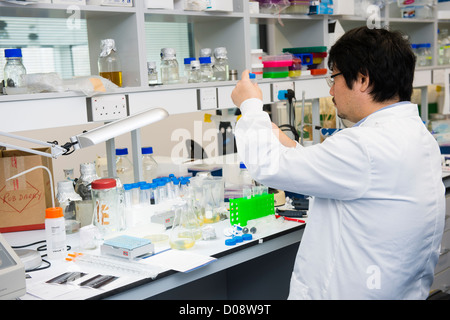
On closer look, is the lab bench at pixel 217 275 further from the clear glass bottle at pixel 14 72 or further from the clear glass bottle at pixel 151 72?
the clear glass bottle at pixel 151 72

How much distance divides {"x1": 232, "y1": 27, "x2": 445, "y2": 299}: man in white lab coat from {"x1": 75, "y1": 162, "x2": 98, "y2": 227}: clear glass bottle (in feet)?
2.86

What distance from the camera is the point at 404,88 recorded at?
1482 mm

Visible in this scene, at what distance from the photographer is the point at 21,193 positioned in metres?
2.04

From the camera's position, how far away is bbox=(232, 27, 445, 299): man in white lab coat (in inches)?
53.6

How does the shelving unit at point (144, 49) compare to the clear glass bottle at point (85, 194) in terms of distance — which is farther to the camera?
the clear glass bottle at point (85, 194)

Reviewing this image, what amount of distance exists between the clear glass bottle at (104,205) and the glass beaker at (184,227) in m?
0.27

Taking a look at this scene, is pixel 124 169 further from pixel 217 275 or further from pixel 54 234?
pixel 54 234

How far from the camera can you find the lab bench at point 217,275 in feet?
4.85

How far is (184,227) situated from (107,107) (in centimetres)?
63

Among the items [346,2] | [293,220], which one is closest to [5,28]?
[346,2]

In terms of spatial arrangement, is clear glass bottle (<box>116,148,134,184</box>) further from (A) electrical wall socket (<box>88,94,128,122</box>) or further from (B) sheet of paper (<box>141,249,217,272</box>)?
(B) sheet of paper (<box>141,249,217,272</box>)

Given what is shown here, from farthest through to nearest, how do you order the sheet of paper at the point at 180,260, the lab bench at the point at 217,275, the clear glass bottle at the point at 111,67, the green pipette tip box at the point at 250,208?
the clear glass bottle at the point at 111,67
the green pipette tip box at the point at 250,208
the sheet of paper at the point at 180,260
the lab bench at the point at 217,275

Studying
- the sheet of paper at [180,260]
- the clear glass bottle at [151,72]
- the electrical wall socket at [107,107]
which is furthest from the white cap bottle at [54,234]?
the clear glass bottle at [151,72]

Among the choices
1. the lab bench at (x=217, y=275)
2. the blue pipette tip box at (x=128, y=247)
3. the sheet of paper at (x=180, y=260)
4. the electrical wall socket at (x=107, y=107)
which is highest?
the electrical wall socket at (x=107, y=107)
